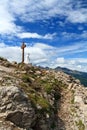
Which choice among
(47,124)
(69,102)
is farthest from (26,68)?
(47,124)

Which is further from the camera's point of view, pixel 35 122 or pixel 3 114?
pixel 35 122

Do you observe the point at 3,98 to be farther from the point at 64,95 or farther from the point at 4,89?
the point at 64,95

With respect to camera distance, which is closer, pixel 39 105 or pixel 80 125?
pixel 39 105

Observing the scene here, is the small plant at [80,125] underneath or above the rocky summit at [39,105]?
underneath

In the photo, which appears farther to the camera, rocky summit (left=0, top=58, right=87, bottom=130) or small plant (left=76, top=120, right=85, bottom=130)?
small plant (left=76, top=120, right=85, bottom=130)

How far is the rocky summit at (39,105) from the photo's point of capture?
99.3 feet

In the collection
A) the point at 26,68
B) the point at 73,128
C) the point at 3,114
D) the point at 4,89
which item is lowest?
the point at 73,128

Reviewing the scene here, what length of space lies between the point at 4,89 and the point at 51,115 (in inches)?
355

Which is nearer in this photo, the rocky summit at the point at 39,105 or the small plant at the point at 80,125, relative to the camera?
the rocky summit at the point at 39,105

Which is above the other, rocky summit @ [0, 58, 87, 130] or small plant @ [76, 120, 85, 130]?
rocky summit @ [0, 58, 87, 130]

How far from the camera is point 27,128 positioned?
30500 mm

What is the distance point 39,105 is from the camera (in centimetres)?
3547

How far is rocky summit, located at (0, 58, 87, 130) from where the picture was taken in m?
30.3

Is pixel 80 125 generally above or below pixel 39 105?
below
